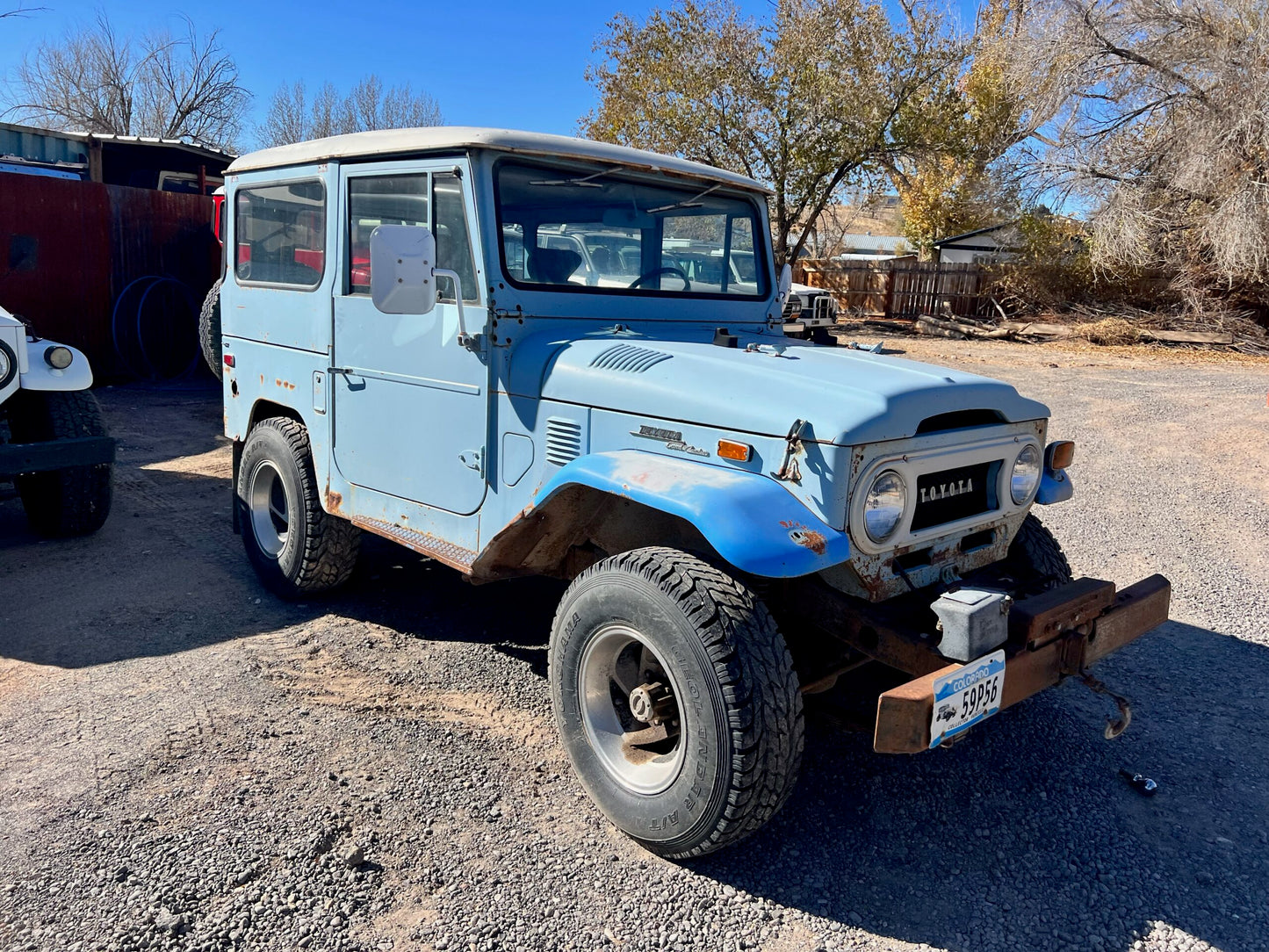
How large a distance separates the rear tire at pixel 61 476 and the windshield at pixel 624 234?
11.5 feet

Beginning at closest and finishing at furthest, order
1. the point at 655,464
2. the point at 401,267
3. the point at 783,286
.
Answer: the point at 655,464 → the point at 401,267 → the point at 783,286

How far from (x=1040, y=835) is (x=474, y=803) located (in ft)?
6.11

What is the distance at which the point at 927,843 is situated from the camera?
3.03 m

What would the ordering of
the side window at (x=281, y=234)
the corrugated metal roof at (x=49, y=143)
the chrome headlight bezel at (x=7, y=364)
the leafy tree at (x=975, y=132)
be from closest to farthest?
1. the side window at (x=281, y=234)
2. the chrome headlight bezel at (x=7, y=364)
3. the corrugated metal roof at (x=49, y=143)
4. the leafy tree at (x=975, y=132)

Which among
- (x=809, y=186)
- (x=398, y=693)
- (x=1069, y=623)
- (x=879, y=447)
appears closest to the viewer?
(x=879, y=447)

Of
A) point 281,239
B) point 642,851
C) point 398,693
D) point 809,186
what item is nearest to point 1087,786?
point 642,851

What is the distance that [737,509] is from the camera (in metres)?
2.64

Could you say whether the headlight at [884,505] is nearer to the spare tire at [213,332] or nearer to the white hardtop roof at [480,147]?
the white hardtop roof at [480,147]

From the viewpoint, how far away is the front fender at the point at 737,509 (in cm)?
254

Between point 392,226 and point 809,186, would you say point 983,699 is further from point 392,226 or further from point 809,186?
point 809,186

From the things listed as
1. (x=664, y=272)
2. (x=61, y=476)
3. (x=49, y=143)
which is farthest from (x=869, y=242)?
(x=664, y=272)

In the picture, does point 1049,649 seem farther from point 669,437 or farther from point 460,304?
point 460,304

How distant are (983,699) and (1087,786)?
1062mm

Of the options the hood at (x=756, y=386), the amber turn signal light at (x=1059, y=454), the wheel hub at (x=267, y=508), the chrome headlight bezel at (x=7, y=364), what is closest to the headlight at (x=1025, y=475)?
the hood at (x=756, y=386)
